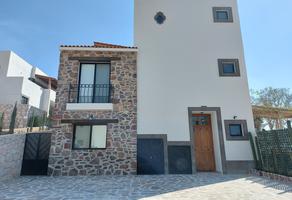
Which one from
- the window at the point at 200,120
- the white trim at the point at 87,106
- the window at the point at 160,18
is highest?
the window at the point at 160,18

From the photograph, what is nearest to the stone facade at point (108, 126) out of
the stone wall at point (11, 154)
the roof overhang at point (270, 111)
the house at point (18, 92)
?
the stone wall at point (11, 154)

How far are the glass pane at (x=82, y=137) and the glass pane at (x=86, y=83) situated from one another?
1.51 m

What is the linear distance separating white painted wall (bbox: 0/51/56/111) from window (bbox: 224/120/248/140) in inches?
761

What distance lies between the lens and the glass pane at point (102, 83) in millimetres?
9547

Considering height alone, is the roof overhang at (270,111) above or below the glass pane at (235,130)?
above

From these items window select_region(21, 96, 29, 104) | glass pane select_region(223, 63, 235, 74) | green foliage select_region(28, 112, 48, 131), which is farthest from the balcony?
window select_region(21, 96, 29, 104)

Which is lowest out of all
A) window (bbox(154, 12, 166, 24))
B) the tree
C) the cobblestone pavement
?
the cobblestone pavement

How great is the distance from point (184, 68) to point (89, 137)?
21.5 feet

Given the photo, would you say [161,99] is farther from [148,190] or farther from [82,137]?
[148,190]

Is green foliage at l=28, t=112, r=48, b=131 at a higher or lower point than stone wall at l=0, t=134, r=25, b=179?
higher

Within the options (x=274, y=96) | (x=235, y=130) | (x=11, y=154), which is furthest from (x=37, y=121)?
(x=274, y=96)

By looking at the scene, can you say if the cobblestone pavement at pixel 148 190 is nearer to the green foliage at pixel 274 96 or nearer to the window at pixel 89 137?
the window at pixel 89 137

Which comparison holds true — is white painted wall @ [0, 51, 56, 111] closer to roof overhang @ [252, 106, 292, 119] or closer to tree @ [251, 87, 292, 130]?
roof overhang @ [252, 106, 292, 119]

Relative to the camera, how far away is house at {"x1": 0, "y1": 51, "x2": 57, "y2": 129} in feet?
55.9
